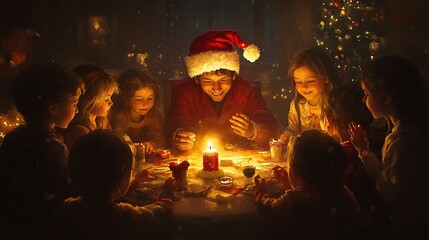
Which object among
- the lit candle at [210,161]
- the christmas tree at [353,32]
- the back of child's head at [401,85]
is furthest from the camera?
the christmas tree at [353,32]

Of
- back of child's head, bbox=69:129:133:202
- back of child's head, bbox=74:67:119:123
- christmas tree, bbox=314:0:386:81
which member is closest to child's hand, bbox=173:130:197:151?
back of child's head, bbox=74:67:119:123

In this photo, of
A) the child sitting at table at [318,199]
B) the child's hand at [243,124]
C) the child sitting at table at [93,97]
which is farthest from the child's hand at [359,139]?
the child sitting at table at [93,97]

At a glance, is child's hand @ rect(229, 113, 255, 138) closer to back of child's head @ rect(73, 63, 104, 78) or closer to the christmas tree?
back of child's head @ rect(73, 63, 104, 78)

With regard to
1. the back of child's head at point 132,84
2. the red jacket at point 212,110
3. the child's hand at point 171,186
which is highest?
the back of child's head at point 132,84

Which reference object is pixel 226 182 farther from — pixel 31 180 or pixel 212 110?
pixel 212 110

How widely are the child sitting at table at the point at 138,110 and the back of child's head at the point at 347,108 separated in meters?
2.17

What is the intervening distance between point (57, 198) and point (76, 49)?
7.82 meters

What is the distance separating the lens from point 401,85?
3.08 metres

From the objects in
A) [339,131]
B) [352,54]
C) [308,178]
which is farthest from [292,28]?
[308,178]

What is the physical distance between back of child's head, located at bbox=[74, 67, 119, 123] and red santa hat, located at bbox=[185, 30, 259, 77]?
1.53 metres

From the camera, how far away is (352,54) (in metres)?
7.66

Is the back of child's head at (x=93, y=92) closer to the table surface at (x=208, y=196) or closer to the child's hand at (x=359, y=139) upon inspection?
the table surface at (x=208, y=196)

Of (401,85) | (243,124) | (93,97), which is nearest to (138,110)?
(93,97)

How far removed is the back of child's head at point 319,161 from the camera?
250 centimetres
